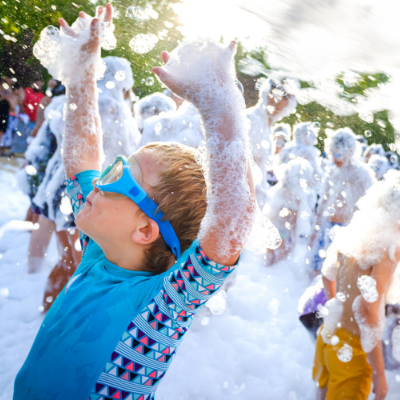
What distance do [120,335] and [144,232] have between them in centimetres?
23

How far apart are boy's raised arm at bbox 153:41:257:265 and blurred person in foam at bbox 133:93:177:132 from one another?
71.0 inches

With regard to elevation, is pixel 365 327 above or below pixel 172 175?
below

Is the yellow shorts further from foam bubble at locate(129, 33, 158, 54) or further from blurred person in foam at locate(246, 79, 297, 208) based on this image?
foam bubble at locate(129, 33, 158, 54)

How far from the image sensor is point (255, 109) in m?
2.04

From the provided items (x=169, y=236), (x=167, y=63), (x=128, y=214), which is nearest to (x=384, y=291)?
(x=169, y=236)

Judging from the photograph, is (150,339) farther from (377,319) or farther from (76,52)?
(377,319)

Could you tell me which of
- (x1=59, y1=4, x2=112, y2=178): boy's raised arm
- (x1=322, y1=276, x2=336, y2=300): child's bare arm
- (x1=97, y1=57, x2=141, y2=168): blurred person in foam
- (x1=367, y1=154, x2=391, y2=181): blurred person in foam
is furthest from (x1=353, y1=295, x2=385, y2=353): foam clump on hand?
(x1=367, y1=154, x2=391, y2=181): blurred person in foam

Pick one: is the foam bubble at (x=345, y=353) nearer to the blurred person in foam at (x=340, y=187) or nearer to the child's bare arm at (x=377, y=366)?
the child's bare arm at (x=377, y=366)

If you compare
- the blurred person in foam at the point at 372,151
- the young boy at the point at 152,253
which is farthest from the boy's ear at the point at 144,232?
the blurred person in foam at the point at 372,151

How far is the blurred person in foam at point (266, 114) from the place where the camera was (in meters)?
1.55

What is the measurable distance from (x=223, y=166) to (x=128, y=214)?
0.28 metres

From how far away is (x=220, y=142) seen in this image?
60 cm

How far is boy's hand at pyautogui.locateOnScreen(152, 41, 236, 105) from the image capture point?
2.05 ft

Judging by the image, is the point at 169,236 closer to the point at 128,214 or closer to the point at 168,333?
the point at 128,214
